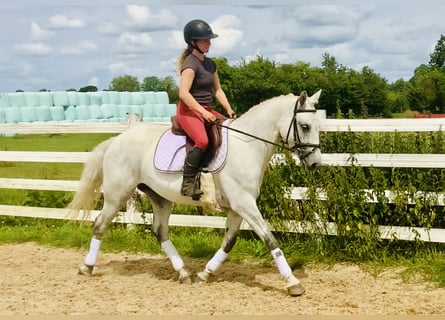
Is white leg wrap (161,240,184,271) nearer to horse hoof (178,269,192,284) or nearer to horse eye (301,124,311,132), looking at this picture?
horse hoof (178,269,192,284)

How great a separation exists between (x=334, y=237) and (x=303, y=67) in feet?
272

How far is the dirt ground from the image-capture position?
5.61 metres

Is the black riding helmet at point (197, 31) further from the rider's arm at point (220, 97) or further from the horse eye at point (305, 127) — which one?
the horse eye at point (305, 127)

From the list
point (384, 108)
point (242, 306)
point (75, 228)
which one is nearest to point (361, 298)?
point (242, 306)

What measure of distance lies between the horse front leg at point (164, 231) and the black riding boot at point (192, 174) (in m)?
0.80

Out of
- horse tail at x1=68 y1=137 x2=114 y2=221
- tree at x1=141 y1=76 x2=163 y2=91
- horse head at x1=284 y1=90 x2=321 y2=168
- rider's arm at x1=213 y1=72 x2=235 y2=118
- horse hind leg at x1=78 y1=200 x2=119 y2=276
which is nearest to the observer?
horse head at x1=284 y1=90 x2=321 y2=168

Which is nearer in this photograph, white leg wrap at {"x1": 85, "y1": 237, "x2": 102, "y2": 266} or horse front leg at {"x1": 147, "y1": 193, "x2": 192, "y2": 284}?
horse front leg at {"x1": 147, "y1": 193, "x2": 192, "y2": 284}

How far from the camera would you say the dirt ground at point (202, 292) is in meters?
5.61

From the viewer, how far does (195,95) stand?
6359mm

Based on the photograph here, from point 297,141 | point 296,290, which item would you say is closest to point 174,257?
point 296,290

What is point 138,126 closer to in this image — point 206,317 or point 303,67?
point 206,317

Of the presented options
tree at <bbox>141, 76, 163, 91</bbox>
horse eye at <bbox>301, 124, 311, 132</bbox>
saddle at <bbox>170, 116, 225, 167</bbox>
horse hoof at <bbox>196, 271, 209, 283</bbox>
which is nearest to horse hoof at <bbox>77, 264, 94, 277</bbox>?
horse hoof at <bbox>196, 271, 209, 283</bbox>

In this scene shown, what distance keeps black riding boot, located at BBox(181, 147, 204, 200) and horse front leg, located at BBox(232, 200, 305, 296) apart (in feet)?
1.61

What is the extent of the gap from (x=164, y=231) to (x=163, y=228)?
0.04m
